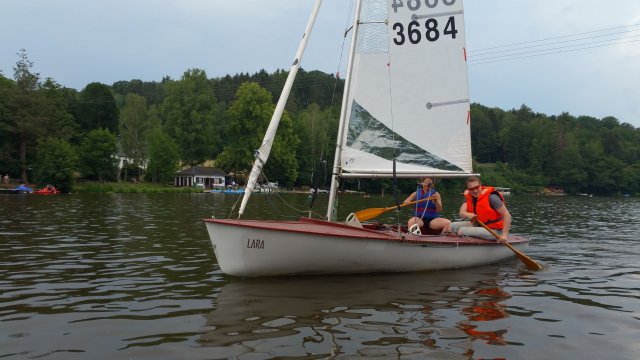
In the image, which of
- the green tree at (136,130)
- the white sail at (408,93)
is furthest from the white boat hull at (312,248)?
the green tree at (136,130)

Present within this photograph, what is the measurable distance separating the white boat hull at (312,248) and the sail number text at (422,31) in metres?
4.89

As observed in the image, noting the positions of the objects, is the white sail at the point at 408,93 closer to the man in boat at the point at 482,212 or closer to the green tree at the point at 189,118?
the man in boat at the point at 482,212

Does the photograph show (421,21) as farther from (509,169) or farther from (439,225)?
(509,169)

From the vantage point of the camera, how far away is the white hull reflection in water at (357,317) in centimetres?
643

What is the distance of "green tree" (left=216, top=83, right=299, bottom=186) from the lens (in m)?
78.4

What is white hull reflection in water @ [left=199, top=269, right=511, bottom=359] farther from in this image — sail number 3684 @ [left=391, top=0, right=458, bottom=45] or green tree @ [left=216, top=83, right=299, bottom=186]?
green tree @ [left=216, top=83, right=299, bottom=186]

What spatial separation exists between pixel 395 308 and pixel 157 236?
11.5 meters

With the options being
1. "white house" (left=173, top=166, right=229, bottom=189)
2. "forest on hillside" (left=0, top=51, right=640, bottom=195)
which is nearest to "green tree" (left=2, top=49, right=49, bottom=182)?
"forest on hillside" (left=0, top=51, right=640, bottom=195)

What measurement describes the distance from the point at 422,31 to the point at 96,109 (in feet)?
272

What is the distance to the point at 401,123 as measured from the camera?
12844mm

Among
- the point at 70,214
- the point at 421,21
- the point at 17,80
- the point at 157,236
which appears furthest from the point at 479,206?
Result: the point at 17,80

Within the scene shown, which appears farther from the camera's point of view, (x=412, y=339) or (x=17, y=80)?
(x=17, y=80)

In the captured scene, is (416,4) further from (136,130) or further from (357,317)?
(136,130)

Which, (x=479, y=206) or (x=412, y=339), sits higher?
(x=479, y=206)
